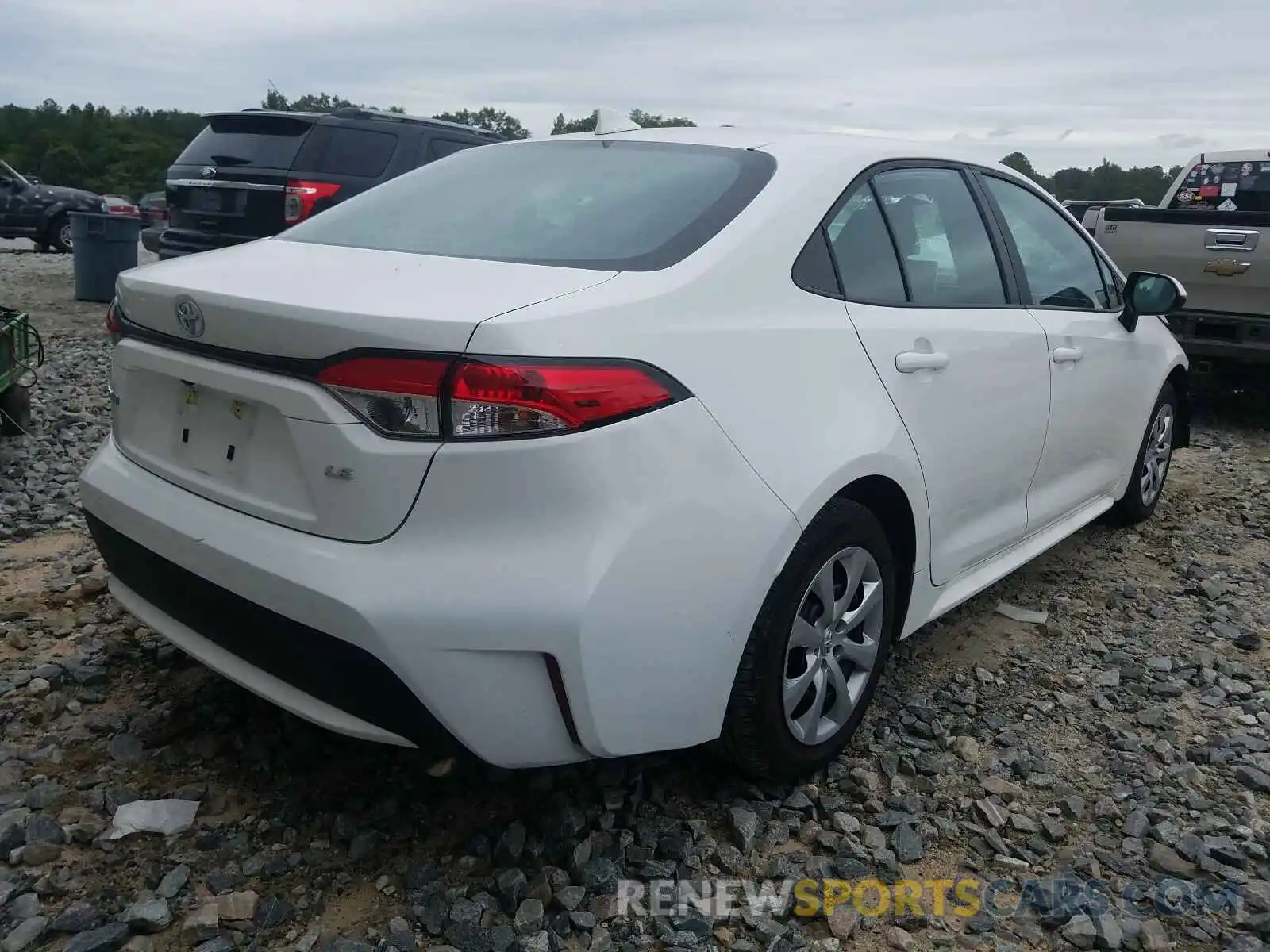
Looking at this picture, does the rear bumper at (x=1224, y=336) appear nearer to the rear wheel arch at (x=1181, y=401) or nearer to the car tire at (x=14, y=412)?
the rear wheel arch at (x=1181, y=401)

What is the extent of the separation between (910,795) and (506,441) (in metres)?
1.49

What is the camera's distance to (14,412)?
5.34m

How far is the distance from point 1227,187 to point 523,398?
924 centimetres

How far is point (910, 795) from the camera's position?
268 cm

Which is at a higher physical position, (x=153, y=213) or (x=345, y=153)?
(x=345, y=153)

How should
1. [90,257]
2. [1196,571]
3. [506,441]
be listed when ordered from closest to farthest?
[506,441]
[1196,571]
[90,257]

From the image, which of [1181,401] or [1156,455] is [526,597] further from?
[1181,401]

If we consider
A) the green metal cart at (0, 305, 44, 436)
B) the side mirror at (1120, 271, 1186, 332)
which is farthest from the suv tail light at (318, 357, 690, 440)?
the green metal cart at (0, 305, 44, 436)

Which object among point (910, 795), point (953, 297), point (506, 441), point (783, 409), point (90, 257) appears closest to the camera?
point (506, 441)

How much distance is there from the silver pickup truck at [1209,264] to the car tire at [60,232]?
16.4 m

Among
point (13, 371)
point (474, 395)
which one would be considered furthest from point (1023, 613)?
point (13, 371)

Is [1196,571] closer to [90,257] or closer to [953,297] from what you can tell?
[953,297]

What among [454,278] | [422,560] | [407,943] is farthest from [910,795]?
[454,278]

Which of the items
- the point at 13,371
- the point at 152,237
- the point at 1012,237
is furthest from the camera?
the point at 152,237
